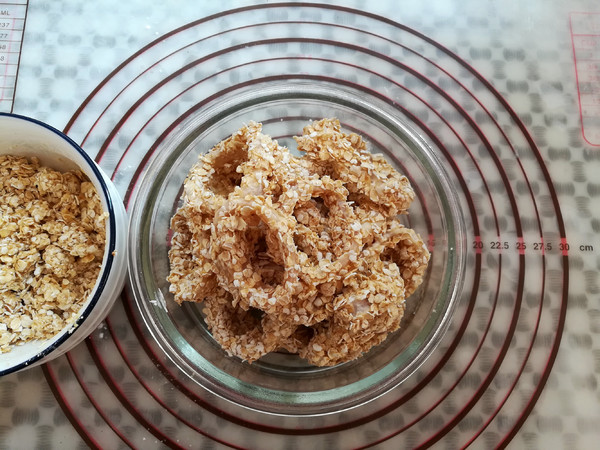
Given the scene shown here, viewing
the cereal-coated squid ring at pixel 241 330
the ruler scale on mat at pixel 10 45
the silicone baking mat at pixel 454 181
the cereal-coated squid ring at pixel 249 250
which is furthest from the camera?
the ruler scale on mat at pixel 10 45

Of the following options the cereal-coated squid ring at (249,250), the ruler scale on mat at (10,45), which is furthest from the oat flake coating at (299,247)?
the ruler scale on mat at (10,45)

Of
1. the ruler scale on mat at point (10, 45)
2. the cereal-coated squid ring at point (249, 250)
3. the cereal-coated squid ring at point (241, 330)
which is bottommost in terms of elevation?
the cereal-coated squid ring at point (241, 330)

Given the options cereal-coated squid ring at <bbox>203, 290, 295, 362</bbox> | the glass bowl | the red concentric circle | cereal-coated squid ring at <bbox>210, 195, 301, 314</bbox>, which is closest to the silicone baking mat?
the red concentric circle

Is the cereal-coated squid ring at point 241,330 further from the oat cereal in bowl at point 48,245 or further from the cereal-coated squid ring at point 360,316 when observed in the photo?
the oat cereal in bowl at point 48,245

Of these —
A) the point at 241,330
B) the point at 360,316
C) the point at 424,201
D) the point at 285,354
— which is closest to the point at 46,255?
the point at 241,330

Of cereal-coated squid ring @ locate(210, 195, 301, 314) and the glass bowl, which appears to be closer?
cereal-coated squid ring @ locate(210, 195, 301, 314)

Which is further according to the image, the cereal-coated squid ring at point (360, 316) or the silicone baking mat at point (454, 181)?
the silicone baking mat at point (454, 181)

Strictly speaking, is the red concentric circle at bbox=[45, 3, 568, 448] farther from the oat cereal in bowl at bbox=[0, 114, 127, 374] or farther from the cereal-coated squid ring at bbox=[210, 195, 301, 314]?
the cereal-coated squid ring at bbox=[210, 195, 301, 314]

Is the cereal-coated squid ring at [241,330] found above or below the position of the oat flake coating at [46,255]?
below
